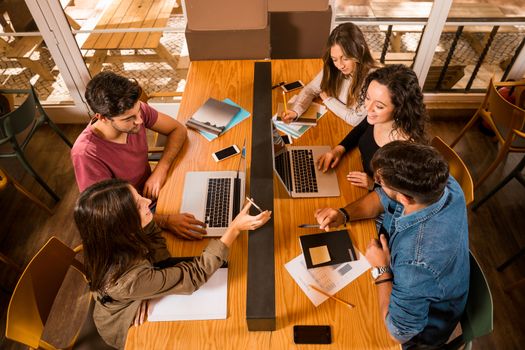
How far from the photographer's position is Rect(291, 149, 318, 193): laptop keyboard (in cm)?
176

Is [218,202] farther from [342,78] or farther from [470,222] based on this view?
[470,222]

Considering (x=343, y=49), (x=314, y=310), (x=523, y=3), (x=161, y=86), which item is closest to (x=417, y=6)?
(x=523, y=3)

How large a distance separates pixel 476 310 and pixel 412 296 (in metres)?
0.34

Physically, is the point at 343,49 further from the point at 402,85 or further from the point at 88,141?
the point at 88,141

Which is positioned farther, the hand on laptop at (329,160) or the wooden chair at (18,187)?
the wooden chair at (18,187)

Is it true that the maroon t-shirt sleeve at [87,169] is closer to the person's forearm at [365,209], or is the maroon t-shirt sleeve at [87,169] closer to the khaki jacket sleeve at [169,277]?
the khaki jacket sleeve at [169,277]

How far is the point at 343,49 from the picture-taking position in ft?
6.17

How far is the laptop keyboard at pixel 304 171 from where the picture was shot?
1.76m

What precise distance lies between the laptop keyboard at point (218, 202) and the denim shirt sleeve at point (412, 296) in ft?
2.44

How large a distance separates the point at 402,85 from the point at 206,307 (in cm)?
122

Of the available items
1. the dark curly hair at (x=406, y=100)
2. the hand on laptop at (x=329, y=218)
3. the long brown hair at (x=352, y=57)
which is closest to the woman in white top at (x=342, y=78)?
the long brown hair at (x=352, y=57)

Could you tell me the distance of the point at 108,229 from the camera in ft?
4.01

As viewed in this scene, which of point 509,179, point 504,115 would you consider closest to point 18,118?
point 504,115

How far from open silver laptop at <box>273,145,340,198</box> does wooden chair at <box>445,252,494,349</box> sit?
64 centimetres
